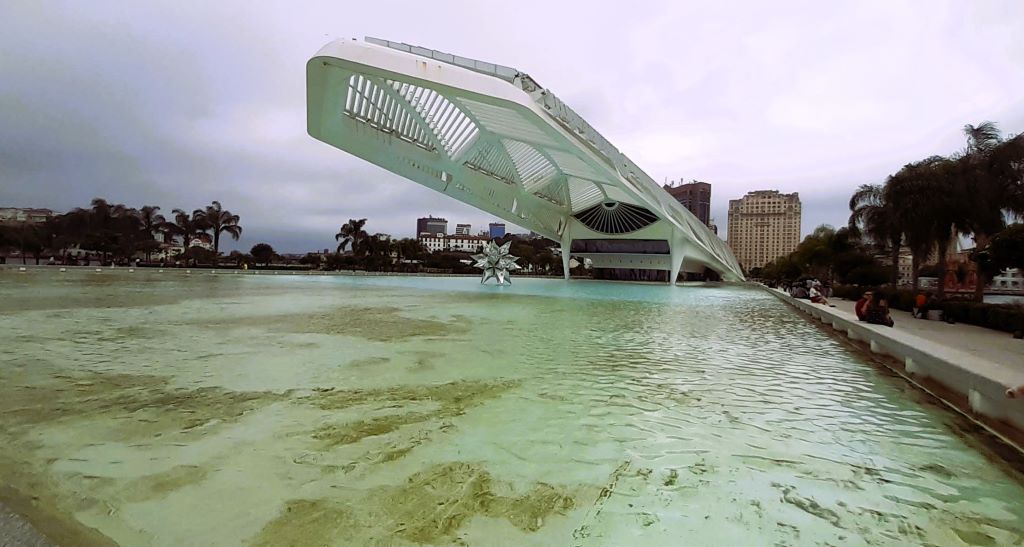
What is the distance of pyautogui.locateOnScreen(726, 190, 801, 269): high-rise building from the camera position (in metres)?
109

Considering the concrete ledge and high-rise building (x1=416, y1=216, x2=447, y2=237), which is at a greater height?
high-rise building (x1=416, y1=216, x2=447, y2=237)

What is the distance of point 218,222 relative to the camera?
204 feet

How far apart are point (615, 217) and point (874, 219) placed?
27145 millimetres

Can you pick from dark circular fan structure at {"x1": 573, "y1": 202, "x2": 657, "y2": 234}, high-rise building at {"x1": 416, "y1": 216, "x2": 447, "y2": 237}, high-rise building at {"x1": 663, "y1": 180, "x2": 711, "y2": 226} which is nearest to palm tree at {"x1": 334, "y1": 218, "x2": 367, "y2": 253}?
dark circular fan structure at {"x1": 573, "y1": 202, "x2": 657, "y2": 234}

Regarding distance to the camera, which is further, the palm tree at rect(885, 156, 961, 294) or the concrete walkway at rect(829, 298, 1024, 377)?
the palm tree at rect(885, 156, 961, 294)

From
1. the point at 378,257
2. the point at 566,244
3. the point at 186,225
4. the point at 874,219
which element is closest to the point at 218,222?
the point at 186,225

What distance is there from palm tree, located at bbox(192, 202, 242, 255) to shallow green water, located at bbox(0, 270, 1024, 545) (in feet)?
205

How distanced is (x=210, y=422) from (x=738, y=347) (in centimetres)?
719

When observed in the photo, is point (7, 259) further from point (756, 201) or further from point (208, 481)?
point (756, 201)

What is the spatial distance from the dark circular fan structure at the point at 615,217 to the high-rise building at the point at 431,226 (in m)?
124

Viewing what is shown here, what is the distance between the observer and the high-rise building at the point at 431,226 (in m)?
179

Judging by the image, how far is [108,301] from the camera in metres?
14.0

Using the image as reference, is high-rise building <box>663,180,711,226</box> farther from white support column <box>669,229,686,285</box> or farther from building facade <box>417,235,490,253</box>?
→ white support column <box>669,229,686,285</box>

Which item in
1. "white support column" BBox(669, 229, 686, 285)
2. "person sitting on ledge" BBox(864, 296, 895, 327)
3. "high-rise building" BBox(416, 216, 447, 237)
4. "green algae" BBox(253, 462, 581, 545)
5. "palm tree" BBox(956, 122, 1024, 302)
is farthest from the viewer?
"high-rise building" BBox(416, 216, 447, 237)
